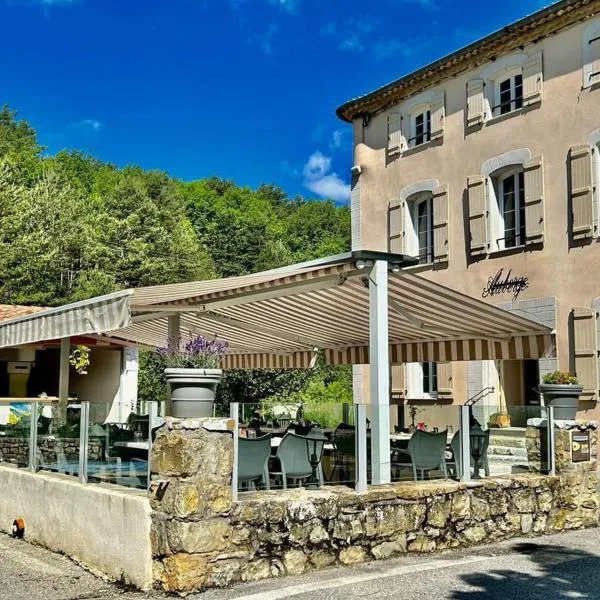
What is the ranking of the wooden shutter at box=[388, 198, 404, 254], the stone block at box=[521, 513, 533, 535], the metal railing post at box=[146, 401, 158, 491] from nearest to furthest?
the metal railing post at box=[146, 401, 158, 491]
the stone block at box=[521, 513, 533, 535]
the wooden shutter at box=[388, 198, 404, 254]

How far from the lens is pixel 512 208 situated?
1670 cm

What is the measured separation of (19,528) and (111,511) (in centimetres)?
236

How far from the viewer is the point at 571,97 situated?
15234 millimetres

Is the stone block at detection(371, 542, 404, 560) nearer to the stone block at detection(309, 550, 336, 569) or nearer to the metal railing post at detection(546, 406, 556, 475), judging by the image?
the stone block at detection(309, 550, 336, 569)

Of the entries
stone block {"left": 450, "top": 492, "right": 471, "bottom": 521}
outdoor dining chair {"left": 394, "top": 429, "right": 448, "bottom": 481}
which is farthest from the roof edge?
stone block {"left": 450, "top": 492, "right": 471, "bottom": 521}

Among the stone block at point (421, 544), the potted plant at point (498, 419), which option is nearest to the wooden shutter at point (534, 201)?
the potted plant at point (498, 419)

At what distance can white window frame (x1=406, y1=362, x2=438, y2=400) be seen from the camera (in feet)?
Result: 60.2

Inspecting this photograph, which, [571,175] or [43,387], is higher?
[571,175]

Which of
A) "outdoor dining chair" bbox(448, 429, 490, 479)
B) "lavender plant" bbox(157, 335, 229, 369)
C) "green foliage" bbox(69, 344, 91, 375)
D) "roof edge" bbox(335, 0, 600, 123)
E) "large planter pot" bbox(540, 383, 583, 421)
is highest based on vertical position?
"roof edge" bbox(335, 0, 600, 123)

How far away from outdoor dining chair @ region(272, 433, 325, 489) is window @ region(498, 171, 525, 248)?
10.2 metres

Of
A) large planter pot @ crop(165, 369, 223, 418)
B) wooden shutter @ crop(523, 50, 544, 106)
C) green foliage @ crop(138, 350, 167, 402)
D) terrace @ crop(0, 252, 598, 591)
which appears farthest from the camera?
green foliage @ crop(138, 350, 167, 402)

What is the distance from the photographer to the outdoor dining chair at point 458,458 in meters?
8.05

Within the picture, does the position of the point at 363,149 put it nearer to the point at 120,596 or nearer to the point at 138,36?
the point at 120,596

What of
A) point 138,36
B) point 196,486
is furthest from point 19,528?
point 138,36
